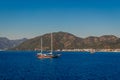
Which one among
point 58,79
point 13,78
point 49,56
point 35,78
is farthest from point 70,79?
point 49,56

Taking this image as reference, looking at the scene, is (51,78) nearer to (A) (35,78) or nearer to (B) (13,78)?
(A) (35,78)

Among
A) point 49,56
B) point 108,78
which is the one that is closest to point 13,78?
point 108,78

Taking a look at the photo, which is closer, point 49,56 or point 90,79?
point 90,79

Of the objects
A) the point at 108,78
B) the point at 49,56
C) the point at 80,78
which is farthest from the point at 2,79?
the point at 49,56

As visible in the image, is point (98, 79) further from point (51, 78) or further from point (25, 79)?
point (25, 79)

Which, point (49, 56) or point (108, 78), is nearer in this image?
point (108, 78)

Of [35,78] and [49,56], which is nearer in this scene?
[35,78]

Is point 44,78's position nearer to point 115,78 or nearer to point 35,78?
point 35,78

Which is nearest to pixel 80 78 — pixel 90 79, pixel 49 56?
pixel 90 79

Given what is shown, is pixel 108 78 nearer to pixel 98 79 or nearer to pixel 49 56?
pixel 98 79
